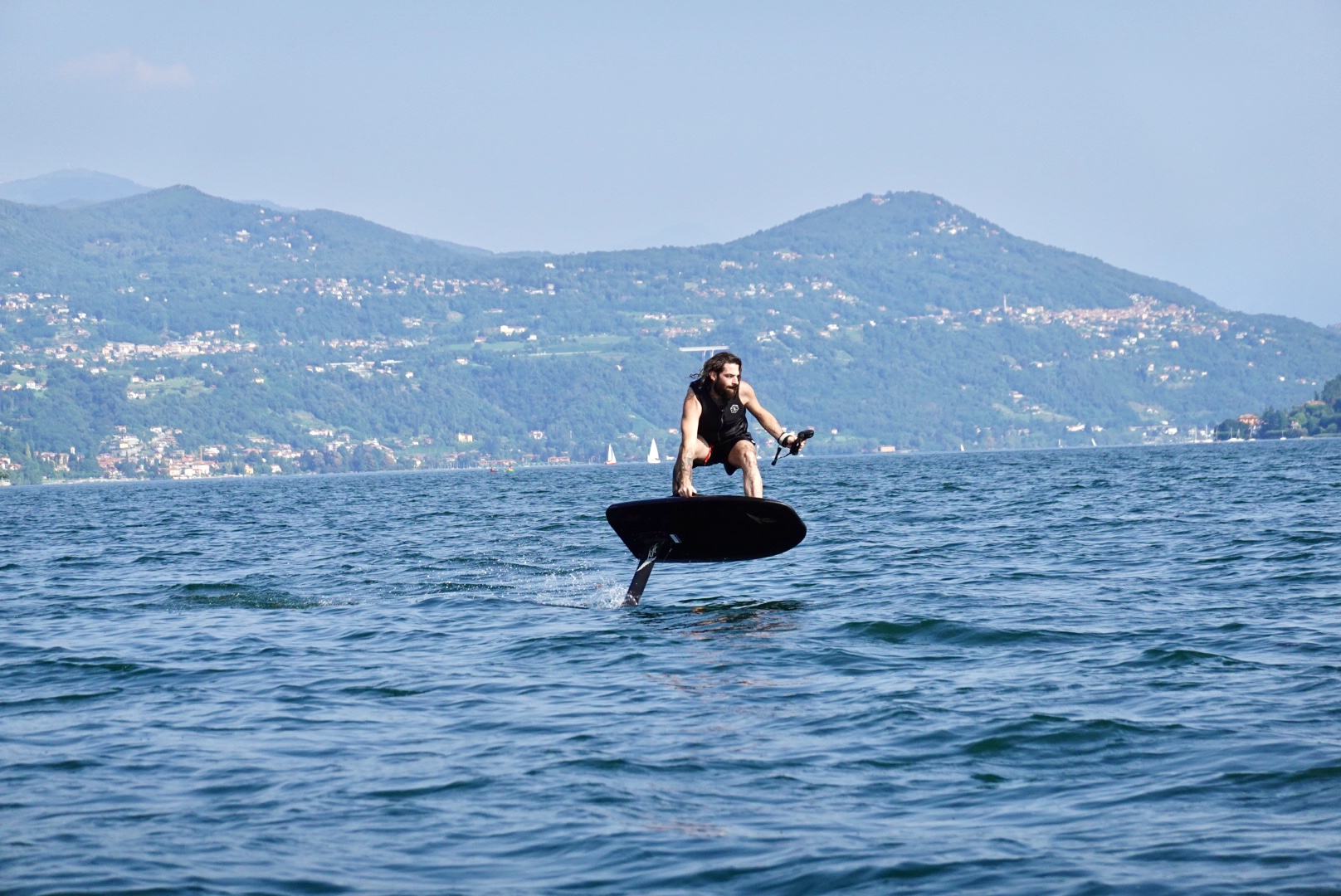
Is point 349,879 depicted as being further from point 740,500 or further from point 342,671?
point 740,500

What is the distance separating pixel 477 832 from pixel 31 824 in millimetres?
2333

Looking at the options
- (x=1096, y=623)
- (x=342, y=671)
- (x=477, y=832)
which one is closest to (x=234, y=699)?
(x=342, y=671)

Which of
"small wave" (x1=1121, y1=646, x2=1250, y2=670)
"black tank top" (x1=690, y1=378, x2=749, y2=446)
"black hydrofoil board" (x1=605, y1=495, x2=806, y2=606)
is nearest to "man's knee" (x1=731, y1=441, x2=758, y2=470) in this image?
"black tank top" (x1=690, y1=378, x2=749, y2=446)

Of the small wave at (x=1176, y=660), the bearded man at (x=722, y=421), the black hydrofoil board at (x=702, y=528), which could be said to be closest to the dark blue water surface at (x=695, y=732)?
the small wave at (x=1176, y=660)

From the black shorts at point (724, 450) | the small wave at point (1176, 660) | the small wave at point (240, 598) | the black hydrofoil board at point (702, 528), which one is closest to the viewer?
the small wave at point (1176, 660)

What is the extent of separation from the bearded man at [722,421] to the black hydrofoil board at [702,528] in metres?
0.19

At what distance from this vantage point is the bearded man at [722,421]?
14.7 meters

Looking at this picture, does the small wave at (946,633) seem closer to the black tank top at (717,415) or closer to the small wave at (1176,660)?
the small wave at (1176,660)

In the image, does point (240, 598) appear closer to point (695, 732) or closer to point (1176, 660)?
point (695, 732)

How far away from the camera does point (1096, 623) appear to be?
1373cm

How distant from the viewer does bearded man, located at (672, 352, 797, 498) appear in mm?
14727

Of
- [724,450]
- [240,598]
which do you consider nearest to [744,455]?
[724,450]

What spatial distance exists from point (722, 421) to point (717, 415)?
3.1 inches

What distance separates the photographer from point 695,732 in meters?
9.30
